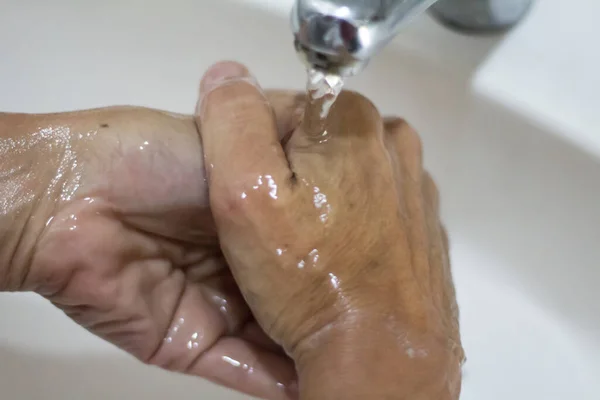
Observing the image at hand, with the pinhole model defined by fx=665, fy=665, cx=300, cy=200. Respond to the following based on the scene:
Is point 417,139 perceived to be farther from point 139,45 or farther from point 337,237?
point 139,45

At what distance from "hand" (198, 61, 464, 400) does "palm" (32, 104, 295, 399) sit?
5cm

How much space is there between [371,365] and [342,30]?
21 cm

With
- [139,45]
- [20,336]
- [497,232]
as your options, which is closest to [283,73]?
[139,45]

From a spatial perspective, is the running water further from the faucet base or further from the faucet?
the faucet base

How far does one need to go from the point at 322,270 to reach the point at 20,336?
1.36ft

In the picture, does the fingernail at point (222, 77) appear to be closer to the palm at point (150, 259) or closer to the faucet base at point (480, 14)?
the palm at point (150, 259)

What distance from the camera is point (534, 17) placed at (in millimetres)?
601

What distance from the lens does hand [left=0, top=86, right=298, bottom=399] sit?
44cm

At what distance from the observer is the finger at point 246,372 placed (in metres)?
0.52

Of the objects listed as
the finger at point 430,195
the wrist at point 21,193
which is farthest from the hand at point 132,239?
the finger at point 430,195

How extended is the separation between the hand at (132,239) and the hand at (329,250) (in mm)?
49

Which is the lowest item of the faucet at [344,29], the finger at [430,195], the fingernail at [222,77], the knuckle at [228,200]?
the finger at [430,195]

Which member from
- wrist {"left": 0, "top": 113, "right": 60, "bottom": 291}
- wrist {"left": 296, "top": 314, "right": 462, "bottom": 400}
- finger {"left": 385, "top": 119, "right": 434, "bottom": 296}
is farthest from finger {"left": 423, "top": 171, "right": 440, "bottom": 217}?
wrist {"left": 0, "top": 113, "right": 60, "bottom": 291}

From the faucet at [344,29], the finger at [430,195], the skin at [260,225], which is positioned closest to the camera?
the faucet at [344,29]
